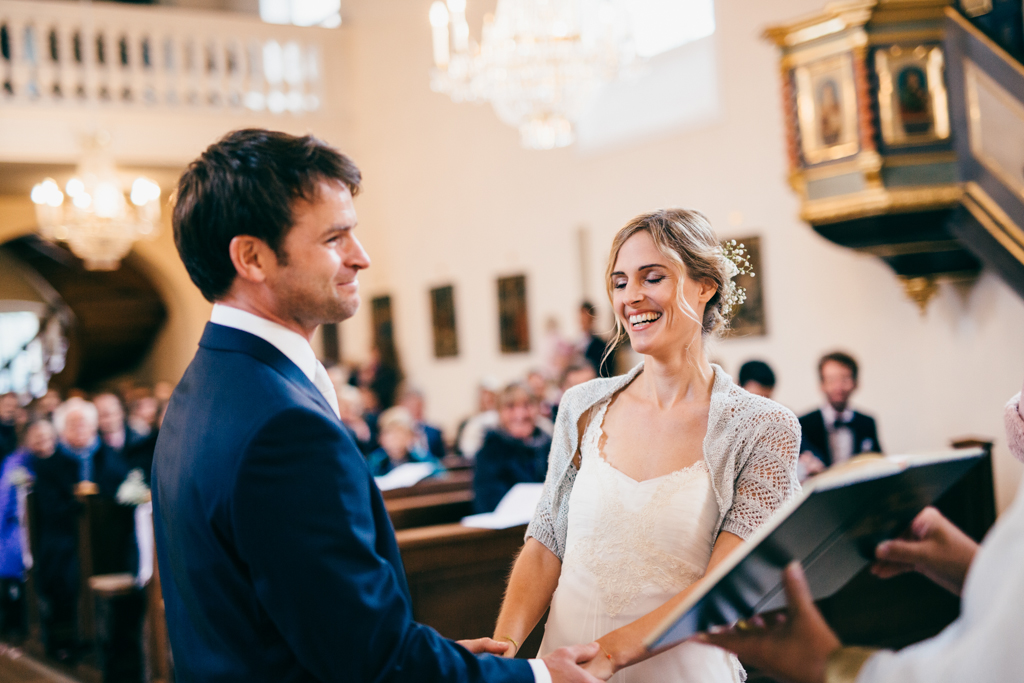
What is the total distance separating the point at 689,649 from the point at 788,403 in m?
6.31

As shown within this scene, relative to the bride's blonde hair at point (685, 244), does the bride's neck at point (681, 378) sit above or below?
below

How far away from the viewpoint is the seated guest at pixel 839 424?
18.3 ft

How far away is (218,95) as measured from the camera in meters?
12.4

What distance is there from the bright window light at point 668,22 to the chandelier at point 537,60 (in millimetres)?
1731

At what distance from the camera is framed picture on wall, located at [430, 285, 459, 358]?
1220cm

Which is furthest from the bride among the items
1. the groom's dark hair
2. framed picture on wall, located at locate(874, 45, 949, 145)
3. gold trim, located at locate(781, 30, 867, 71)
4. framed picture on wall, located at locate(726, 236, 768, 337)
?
framed picture on wall, located at locate(726, 236, 768, 337)

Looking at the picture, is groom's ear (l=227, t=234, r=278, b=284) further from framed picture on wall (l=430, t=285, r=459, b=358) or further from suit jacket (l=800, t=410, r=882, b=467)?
framed picture on wall (l=430, t=285, r=459, b=358)

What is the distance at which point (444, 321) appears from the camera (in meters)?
12.4

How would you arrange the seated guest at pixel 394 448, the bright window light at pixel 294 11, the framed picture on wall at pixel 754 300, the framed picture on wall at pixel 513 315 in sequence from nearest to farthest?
the seated guest at pixel 394 448, the framed picture on wall at pixel 754 300, the framed picture on wall at pixel 513 315, the bright window light at pixel 294 11

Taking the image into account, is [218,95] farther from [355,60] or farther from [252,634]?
[252,634]

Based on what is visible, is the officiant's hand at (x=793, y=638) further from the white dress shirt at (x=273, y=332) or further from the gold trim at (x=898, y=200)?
the gold trim at (x=898, y=200)

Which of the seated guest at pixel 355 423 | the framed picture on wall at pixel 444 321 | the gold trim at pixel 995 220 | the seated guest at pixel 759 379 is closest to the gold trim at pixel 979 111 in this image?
the gold trim at pixel 995 220

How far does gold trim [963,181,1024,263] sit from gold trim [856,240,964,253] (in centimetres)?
44

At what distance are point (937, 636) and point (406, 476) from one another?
5631 millimetres
